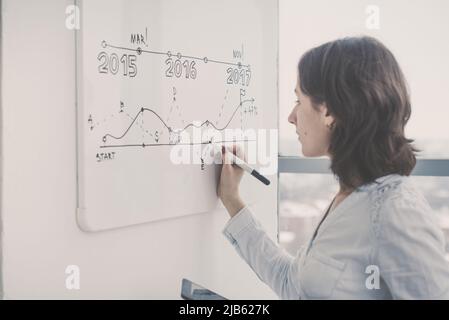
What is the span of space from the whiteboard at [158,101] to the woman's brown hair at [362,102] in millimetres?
216

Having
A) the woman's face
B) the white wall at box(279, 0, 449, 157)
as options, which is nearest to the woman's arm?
the woman's face

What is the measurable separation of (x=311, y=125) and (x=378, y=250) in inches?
11.4

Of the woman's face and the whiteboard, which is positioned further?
the woman's face

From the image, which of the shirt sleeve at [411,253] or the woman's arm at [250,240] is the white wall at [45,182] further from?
the shirt sleeve at [411,253]

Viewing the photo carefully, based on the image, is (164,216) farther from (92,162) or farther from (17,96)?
(17,96)

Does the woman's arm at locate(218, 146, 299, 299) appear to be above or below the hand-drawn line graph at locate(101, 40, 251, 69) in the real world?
below

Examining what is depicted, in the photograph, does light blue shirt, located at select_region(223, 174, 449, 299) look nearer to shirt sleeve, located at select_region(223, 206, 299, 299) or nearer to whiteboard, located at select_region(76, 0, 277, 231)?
shirt sleeve, located at select_region(223, 206, 299, 299)

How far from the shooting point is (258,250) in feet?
3.77

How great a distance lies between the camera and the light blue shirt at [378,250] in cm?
89

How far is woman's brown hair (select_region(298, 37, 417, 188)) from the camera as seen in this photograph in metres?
0.99

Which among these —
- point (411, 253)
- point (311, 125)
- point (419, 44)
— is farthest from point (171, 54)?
point (419, 44)

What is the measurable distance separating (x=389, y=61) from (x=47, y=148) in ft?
2.04

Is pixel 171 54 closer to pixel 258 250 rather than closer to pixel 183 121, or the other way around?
pixel 183 121

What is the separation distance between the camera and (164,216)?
1031 millimetres
